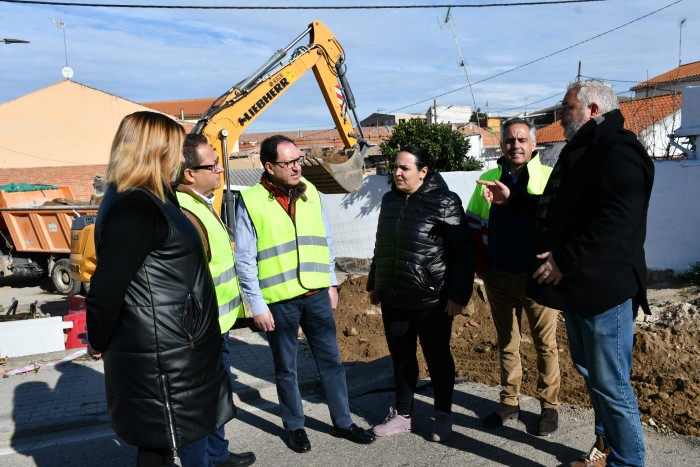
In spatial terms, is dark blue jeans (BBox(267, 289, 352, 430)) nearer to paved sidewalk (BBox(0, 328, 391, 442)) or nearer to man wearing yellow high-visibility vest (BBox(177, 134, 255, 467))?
man wearing yellow high-visibility vest (BBox(177, 134, 255, 467))

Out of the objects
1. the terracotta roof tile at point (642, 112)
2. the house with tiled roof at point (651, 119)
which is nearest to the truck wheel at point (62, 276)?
the terracotta roof tile at point (642, 112)

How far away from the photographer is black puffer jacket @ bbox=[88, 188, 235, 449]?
7.97 feet

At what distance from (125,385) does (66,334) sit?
5366 mm

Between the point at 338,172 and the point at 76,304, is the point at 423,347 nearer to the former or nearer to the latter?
the point at 76,304

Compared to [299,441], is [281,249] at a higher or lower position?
higher

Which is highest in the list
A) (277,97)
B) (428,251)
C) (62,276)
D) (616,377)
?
(277,97)

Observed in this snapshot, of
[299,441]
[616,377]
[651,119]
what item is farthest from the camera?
[651,119]

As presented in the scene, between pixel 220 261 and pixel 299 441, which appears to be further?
pixel 299 441

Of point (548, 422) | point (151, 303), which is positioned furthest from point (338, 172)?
point (151, 303)

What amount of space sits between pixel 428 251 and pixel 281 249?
1.00 metres

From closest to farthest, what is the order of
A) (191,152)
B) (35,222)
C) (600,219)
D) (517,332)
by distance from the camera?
(600,219)
(191,152)
(517,332)
(35,222)

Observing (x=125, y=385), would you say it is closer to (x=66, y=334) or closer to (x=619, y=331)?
(x=619, y=331)

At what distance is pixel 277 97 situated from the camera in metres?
9.52

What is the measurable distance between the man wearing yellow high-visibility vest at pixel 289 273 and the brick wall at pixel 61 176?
28.5 m
